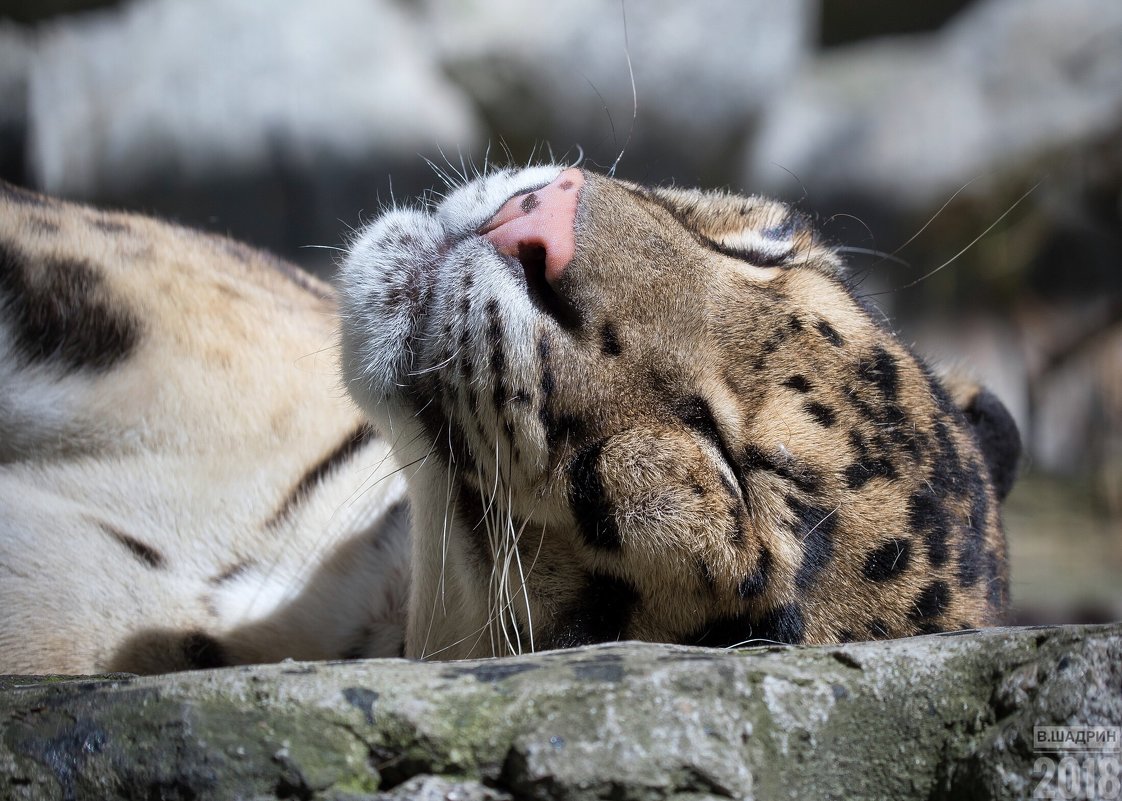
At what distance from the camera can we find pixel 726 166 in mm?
12859

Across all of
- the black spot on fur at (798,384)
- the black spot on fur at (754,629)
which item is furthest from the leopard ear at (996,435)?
the black spot on fur at (754,629)

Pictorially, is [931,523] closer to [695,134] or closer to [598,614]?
[598,614]

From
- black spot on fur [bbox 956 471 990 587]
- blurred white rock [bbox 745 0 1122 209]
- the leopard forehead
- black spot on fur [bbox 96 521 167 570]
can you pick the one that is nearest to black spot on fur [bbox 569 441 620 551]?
the leopard forehead

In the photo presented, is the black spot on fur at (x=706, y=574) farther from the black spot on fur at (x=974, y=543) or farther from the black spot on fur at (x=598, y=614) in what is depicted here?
the black spot on fur at (x=974, y=543)

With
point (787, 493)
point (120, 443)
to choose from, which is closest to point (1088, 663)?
point (787, 493)

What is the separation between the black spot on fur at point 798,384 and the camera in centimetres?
326

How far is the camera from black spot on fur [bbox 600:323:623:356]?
3.06 meters

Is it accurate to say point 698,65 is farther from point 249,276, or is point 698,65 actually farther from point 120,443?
point 120,443

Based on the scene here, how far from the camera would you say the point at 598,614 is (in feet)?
10.5

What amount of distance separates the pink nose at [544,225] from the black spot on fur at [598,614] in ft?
2.78

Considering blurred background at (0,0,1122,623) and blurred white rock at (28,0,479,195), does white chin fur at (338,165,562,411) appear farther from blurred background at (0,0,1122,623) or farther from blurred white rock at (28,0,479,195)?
blurred white rock at (28,0,479,195)

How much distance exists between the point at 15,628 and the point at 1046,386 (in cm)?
1157

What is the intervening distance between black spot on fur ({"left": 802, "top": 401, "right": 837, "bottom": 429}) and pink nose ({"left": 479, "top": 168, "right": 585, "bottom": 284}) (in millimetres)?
809

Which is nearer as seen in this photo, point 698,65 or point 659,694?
point 659,694
